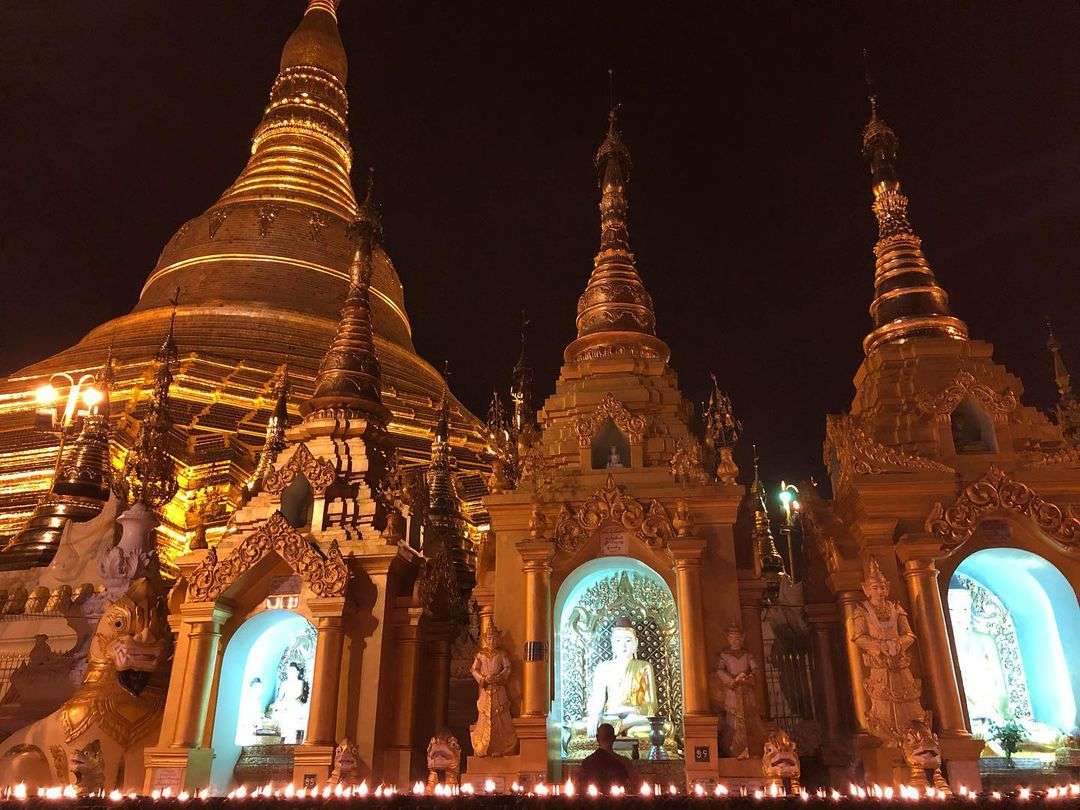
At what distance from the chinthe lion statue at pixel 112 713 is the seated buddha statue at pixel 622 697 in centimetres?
596

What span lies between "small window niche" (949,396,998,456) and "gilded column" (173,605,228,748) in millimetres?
10908

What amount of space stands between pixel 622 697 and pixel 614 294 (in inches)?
298

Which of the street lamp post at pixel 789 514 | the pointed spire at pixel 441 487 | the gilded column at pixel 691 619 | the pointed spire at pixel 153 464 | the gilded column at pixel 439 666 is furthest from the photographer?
the street lamp post at pixel 789 514

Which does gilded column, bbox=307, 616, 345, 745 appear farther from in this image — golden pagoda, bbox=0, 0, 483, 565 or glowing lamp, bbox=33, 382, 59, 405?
glowing lamp, bbox=33, 382, 59, 405

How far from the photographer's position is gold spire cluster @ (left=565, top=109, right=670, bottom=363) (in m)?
16.1

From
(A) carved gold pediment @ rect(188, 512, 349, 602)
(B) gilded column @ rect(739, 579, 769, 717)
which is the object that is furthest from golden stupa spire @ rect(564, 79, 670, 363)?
(A) carved gold pediment @ rect(188, 512, 349, 602)

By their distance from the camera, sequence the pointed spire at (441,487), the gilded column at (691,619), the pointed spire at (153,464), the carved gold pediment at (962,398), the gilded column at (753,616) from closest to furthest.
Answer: the gilded column at (691,619), the gilded column at (753,616), the carved gold pediment at (962,398), the pointed spire at (153,464), the pointed spire at (441,487)

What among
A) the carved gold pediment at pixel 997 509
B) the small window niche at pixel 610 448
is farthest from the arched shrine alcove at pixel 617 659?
the carved gold pediment at pixel 997 509

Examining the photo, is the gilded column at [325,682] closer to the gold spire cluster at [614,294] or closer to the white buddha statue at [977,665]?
the gold spire cluster at [614,294]

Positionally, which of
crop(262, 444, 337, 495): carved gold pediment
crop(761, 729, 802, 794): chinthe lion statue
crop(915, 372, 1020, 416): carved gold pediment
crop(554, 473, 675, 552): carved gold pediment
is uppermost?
crop(915, 372, 1020, 416): carved gold pediment

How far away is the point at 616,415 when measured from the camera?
13.7 metres

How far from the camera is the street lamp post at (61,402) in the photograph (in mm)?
22891

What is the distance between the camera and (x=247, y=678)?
1302cm

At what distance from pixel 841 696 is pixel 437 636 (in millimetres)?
5908
